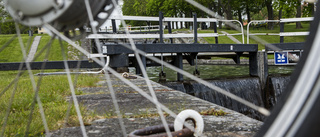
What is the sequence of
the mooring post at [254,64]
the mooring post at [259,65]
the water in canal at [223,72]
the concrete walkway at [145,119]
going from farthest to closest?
the water in canal at [223,72]
the mooring post at [254,64]
the mooring post at [259,65]
the concrete walkway at [145,119]

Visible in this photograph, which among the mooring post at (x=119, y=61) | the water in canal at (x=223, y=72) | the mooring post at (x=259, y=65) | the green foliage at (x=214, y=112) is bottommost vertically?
the water in canal at (x=223, y=72)

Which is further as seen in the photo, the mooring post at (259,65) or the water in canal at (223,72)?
the water in canal at (223,72)

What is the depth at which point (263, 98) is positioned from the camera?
9227 millimetres

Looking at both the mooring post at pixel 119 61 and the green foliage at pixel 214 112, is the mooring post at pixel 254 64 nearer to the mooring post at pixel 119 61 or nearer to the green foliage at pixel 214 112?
the mooring post at pixel 119 61

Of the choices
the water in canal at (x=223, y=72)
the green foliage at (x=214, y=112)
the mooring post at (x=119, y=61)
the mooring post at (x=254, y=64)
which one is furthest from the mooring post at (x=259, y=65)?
the green foliage at (x=214, y=112)

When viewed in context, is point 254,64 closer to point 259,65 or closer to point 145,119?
point 259,65

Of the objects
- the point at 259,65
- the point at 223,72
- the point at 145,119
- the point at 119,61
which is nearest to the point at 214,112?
the point at 145,119

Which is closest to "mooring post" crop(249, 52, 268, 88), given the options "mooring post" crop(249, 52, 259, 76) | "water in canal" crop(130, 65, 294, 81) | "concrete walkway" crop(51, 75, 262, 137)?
"mooring post" crop(249, 52, 259, 76)

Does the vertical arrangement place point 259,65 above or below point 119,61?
below

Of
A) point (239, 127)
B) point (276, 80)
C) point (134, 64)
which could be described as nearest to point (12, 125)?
point (239, 127)

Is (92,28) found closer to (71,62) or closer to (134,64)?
(71,62)

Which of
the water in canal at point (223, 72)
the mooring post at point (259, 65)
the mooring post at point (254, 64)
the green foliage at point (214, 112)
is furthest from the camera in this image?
the water in canal at point (223, 72)

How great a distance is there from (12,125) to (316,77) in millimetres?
2366

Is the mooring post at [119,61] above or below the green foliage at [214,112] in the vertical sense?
above
